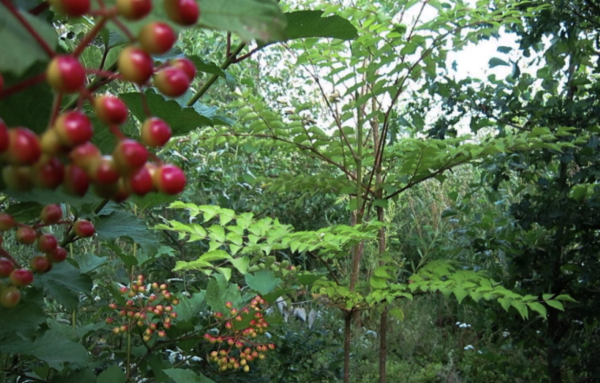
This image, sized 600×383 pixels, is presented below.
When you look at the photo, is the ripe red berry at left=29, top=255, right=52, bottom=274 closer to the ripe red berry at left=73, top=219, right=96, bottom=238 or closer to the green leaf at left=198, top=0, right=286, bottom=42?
the ripe red berry at left=73, top=219, right=96, bottom=238

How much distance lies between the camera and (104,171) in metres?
0.22

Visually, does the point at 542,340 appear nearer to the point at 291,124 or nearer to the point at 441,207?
the point at 291,124

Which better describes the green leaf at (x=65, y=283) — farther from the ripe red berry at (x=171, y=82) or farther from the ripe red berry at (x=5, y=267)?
the ripe red berry at (x=171, y=82)

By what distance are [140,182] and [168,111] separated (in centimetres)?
38

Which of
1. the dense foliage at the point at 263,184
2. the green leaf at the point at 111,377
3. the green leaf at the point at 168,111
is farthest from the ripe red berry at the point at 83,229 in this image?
the green leaf at the point at 111,377

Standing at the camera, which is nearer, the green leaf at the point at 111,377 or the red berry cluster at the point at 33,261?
the red berry cluster at the point at 33,261

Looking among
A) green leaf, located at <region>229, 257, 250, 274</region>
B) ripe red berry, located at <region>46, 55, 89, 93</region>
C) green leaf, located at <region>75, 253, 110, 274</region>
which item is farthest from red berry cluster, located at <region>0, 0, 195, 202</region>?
green leaf, located at <region>229, 257, 250, 274</region>

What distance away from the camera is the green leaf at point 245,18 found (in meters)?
0.24

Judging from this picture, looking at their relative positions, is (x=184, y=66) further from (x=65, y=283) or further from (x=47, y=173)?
(x=65, y=283)

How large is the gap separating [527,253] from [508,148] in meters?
0.63

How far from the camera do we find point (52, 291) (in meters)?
0.80

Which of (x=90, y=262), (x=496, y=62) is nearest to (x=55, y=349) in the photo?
(x=90, y=262)

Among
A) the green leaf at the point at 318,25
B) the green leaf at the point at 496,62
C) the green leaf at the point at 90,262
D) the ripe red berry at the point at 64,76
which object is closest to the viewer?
the ripe red berry at the point at 64,76

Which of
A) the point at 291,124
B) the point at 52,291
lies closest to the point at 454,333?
the point at 291,124
